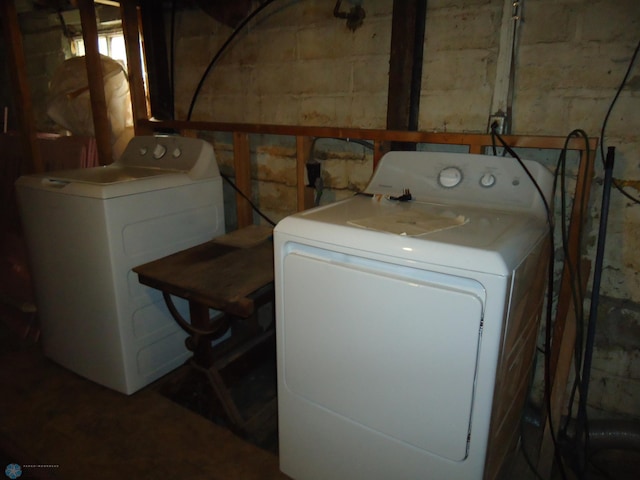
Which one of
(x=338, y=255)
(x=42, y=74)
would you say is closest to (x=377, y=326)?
(x=338, y=255)

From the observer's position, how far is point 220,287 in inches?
54.4

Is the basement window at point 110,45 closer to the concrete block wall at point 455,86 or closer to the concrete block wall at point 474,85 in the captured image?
the concrete block wall at point 455,86

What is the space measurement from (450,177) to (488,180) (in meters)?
0.12

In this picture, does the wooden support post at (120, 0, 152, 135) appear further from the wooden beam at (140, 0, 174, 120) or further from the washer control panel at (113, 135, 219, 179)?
the washer control panel at (113, 135, 219, 179)

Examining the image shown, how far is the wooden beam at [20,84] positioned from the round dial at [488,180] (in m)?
2.44

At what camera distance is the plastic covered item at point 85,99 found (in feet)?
8.10

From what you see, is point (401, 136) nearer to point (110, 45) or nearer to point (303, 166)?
point (303, 166)

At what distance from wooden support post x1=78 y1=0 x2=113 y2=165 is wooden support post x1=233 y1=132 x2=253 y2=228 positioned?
74 cm

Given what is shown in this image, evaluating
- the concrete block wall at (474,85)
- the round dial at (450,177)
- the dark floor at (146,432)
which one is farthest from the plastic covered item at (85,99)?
the round dial at (450,177)

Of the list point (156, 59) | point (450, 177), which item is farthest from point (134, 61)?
point (450, 177)

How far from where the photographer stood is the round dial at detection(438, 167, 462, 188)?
1.39m

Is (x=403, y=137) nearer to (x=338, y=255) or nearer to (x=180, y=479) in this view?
(x=338, y=255)

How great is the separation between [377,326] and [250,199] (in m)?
1.35

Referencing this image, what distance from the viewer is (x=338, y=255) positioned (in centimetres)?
107
